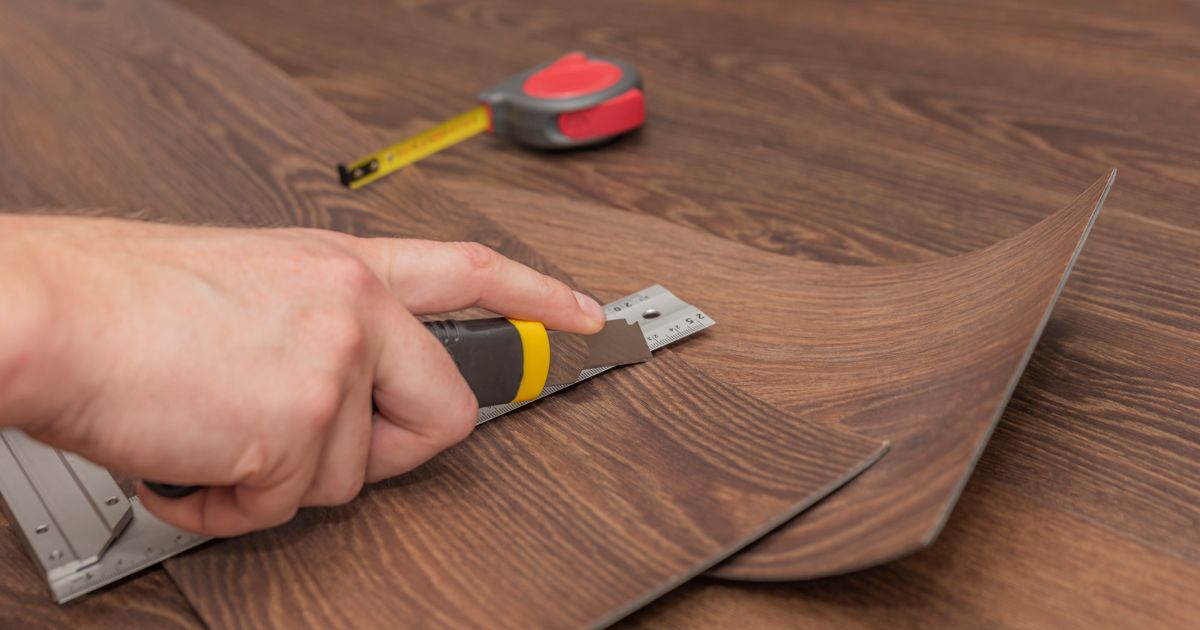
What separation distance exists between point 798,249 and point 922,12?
0.61 meters

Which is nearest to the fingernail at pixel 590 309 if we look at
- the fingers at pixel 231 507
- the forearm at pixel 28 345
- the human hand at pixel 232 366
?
the human hand at pixel 232 366

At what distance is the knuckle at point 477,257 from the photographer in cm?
67

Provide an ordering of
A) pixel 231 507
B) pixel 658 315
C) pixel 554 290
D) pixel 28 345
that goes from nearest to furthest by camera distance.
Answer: pixel 28 345, pixel 231 507, pixel 554 290, pixel 658 315

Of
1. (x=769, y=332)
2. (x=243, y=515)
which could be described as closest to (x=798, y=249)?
(x=769, y=332)

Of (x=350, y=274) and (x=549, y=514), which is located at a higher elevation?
(x=350, y=274)

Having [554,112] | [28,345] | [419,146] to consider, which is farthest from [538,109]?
[28,345]

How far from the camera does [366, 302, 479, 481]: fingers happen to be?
605 millimetres

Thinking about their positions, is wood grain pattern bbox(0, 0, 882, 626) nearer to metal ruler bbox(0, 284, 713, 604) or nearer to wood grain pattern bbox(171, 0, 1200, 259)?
metal ruler bbox(0, 284, 713, 604)

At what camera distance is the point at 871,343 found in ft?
2.48

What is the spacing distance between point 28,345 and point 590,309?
0.36 m

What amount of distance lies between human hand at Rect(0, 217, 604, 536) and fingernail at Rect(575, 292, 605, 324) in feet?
0.40

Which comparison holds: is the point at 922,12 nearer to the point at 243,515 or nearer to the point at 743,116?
the point at 743,116

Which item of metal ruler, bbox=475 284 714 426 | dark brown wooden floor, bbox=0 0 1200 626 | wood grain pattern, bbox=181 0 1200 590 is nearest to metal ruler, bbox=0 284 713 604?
dark brown wooden floor, bbox=0 0 1200 626

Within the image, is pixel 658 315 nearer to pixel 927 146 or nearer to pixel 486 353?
pixel 486 353
